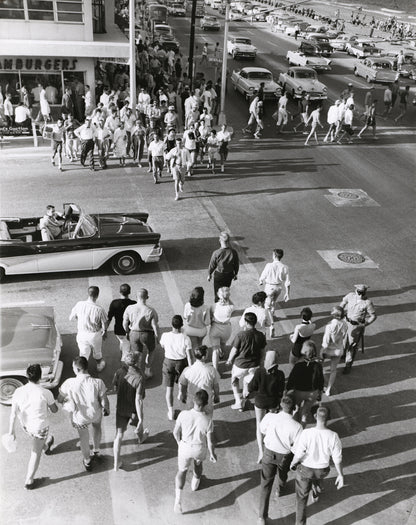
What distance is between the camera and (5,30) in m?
23.2

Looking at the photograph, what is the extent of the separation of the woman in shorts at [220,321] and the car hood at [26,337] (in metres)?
2.33

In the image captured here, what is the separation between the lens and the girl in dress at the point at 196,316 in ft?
28.1

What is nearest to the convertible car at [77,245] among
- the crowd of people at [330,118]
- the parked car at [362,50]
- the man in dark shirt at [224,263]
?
the man in dark shirt at [224,263]

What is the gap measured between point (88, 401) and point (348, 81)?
3417cm

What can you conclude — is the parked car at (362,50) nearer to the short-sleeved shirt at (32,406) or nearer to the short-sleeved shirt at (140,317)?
the short-sleeved shirt at (140,317)

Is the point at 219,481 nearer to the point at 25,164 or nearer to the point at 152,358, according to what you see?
the point at 152,358

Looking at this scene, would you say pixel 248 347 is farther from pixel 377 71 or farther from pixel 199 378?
pixel 377 71

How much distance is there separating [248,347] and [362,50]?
144 feet

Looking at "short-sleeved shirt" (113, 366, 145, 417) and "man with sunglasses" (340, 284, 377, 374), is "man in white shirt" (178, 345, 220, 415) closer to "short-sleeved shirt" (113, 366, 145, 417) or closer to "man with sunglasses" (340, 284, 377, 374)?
"short-sleeved shirt" (113, 366, 145, 417)

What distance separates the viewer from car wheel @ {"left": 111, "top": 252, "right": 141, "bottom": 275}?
1182 centimetres

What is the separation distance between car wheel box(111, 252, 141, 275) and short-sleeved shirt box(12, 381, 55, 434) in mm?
5498

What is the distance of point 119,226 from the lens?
12062 millimetres

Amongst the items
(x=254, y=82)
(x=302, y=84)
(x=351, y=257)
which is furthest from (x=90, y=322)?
(x=302, y=84)

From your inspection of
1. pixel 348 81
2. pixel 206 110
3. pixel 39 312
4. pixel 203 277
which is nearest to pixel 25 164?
pixel 206 110
